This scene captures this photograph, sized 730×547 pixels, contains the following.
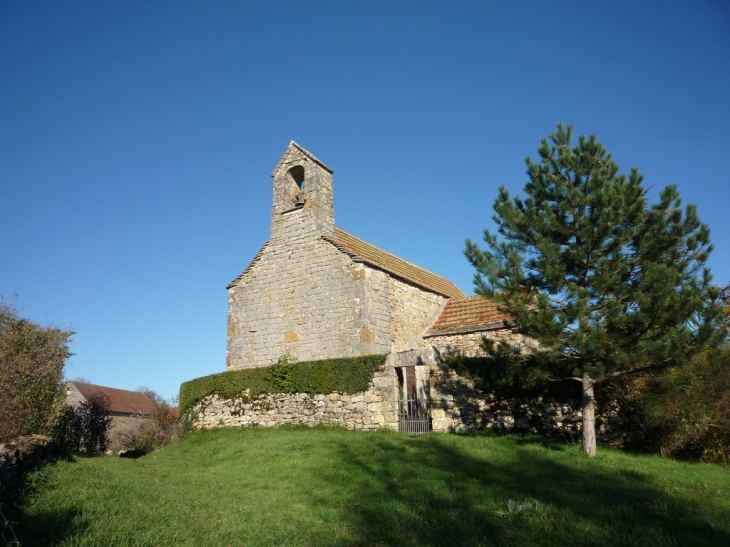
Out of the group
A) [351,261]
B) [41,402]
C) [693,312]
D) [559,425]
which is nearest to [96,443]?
[41,402]

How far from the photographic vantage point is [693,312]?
9.42m

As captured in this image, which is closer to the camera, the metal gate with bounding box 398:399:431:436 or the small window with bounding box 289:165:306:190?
the metal gate with bounding box 398:399:431:436

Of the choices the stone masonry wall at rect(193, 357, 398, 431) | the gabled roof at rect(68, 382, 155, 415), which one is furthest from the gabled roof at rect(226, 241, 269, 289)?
the gabled roof at rect(68, 382, 155, 415)

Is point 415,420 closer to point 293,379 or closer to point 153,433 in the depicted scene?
point 293,379

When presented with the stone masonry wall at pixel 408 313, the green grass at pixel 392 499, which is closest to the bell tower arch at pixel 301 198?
the stone masonry wall at pixel 408 313

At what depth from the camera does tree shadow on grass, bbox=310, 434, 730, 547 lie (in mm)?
6160

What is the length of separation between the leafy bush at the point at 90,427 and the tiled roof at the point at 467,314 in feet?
45.7

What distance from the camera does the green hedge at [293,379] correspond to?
15016 millimetres

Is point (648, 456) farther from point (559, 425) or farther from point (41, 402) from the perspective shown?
point (41, 402)

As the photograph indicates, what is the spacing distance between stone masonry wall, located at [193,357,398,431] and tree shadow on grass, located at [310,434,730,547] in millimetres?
3730

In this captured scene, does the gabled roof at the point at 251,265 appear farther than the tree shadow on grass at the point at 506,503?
Yes

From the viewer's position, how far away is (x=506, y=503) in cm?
731

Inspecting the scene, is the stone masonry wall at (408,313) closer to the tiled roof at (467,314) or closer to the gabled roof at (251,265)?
the tiled roof at (467,314)

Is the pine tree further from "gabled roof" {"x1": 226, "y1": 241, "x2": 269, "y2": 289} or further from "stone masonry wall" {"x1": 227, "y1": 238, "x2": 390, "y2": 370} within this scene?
"gabled roof" {"x1": 226, "y1": 241, "x2": 269, "y2": 289}
